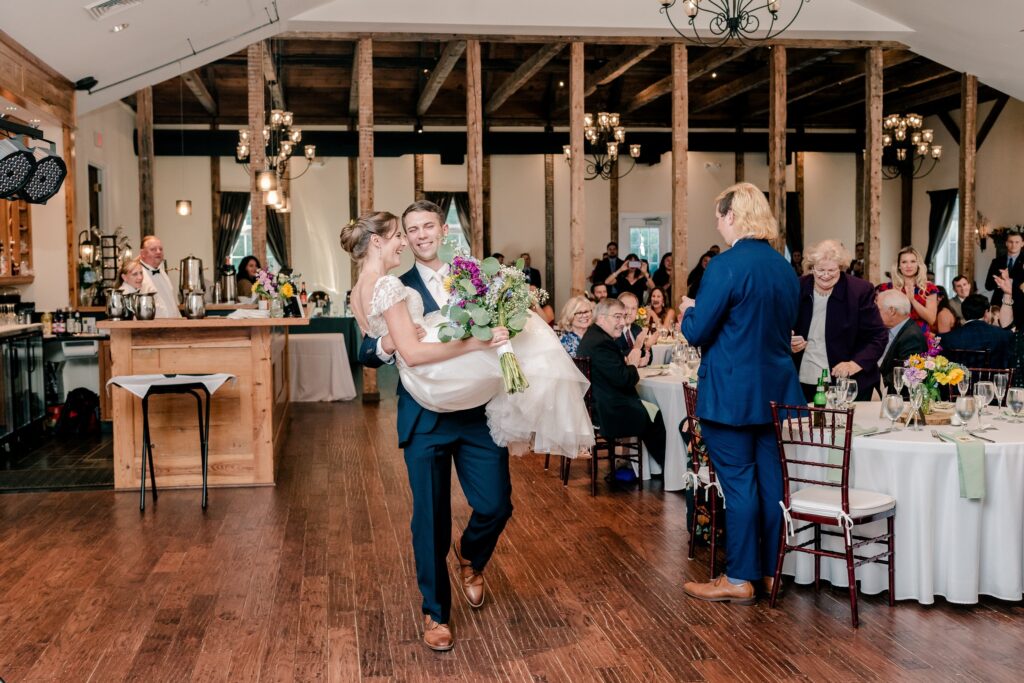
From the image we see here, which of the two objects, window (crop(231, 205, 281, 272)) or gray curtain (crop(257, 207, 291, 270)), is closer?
gray curtain (crop(257, 207, 291, 270))

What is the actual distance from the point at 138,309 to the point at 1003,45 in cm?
895

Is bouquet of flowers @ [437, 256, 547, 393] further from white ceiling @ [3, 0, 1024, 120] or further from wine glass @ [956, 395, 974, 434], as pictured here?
white ceiling @ [3, 0, 1024, 120]

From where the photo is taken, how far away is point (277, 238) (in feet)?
58.0

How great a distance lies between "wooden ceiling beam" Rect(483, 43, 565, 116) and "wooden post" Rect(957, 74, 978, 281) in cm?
471

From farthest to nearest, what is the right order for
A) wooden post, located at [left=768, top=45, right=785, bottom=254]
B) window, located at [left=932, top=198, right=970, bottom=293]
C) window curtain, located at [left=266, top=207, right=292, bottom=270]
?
window, located at [left=932, top=198, right=970, bottom=293]
window curtain, located at [left=266, top=207, right=292, bottom=270]
wooden post, located at [left=768, top=45, right=785, bottom=254]

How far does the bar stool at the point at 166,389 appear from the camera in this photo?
5.54m

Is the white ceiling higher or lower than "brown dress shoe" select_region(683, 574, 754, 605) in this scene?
higher

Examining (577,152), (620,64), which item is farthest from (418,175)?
(577,152)

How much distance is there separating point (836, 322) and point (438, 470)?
253 cm

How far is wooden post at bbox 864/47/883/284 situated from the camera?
11.0 m

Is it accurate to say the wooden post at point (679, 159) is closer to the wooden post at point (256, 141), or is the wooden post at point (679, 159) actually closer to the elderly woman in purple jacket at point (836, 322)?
the wooden post at point (256, 141)

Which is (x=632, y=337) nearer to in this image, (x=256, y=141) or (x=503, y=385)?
(x=503, y=385)

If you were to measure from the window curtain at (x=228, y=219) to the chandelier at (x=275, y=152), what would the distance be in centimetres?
76

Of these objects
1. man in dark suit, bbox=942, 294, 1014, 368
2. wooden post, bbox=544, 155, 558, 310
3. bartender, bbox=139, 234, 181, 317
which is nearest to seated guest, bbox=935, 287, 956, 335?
man in dark suit, bbox=942, 294, 1014, 368
